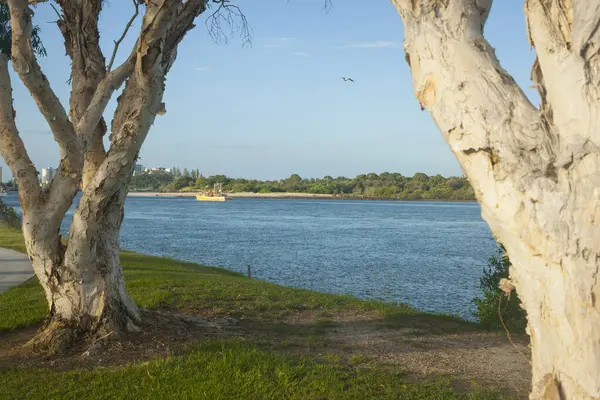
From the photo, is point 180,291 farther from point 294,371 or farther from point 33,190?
point 294,371

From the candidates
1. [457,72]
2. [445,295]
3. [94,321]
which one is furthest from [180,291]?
[445,295]

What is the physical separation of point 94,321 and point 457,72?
5726mm

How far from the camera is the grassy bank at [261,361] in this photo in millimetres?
5543

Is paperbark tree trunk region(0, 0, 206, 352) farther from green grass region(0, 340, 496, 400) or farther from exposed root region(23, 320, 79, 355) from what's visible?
green grass region(0, 340, 496, 400)

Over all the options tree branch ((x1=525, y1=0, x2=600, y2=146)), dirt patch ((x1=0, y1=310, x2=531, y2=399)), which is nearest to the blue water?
dirt patch ((x1=0, y1=310, x2=531, y2=399))

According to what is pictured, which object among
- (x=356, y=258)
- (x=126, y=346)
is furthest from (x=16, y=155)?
(x=356, y=258)

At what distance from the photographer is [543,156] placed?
2512 millimetres

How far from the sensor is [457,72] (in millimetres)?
2719

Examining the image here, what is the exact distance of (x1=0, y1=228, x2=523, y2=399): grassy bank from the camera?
5.54 metres

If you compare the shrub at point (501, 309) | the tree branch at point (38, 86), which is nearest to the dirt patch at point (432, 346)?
the shrub at point (501, 309)

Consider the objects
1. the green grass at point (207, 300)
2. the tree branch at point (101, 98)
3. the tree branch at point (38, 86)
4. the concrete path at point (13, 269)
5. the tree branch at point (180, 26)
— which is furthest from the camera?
the concrete path at point (13, 269)

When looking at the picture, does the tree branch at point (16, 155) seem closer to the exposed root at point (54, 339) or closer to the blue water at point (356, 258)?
the exposed root at point (54, 339)

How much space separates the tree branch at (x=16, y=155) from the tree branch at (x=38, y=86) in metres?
0.51

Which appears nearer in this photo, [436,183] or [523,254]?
[523,254]
